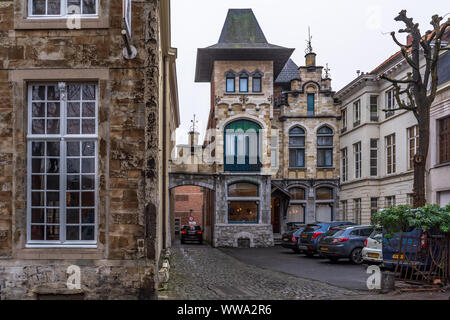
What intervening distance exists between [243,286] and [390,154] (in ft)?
71.0

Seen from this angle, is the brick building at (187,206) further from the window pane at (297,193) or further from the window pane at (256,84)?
the window pane at (256,84)

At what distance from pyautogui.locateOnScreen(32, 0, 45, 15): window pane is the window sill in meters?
0.21

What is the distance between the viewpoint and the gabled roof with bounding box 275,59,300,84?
3932 centimetres

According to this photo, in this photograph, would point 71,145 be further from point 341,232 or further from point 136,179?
point 341,232

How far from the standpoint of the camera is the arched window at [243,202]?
32.3 meters

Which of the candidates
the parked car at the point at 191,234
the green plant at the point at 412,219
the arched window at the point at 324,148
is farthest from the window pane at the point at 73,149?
the arched window at the point at 324,148

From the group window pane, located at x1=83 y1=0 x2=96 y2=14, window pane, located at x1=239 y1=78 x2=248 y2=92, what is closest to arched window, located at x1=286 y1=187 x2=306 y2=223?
window pane, located at x1=239 y1=78 x2=248 y2=92

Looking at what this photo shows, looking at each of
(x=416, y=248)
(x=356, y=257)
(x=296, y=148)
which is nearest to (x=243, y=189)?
(x=296, y=148)

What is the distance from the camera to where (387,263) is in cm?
1291

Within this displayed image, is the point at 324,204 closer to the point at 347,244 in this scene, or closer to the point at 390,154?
the point at 390,154

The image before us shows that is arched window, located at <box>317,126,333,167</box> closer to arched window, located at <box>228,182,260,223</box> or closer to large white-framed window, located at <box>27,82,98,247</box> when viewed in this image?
arched window, located at <box>228,182,260,223</box>

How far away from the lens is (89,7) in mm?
9438

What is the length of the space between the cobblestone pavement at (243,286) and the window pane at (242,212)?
50.5 ft
